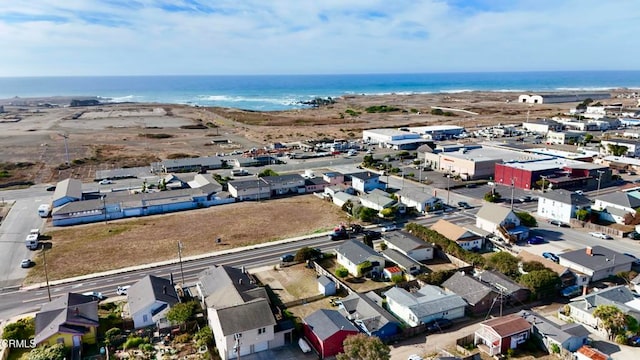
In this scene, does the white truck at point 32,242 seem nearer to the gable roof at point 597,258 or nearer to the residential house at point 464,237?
the residential house at point 464,237

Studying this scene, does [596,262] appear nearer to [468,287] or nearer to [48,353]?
[468,287]

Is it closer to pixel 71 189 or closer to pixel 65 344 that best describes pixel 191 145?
pixel 71 189

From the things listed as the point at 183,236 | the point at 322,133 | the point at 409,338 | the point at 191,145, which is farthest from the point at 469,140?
the point at 409,338

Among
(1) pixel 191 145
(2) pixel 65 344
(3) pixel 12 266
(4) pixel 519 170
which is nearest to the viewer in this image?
(2) pixel 65 344

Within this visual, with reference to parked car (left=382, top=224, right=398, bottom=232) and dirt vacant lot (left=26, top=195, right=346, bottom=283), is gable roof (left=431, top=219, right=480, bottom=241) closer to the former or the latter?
parked car (left=382, top=224, right=398, bottom=232)

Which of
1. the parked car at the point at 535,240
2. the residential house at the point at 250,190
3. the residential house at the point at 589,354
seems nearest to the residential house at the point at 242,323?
the residential house at the point at 589,354

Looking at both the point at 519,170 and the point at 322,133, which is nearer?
the point at 519,170

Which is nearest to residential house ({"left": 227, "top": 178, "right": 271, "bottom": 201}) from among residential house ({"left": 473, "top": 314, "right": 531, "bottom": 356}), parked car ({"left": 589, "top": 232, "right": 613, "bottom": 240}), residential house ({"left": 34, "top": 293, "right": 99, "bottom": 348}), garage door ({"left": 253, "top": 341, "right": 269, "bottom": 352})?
residential house ({"left": 34, "top": 293, "right": 99, "bottom": 348})
